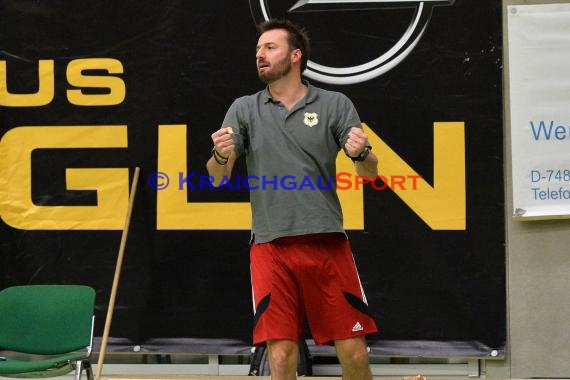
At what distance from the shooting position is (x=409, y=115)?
222 inches

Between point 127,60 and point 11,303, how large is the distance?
1.73 metres

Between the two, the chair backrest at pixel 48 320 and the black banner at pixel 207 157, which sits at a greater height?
the black banner at pixel 207 157

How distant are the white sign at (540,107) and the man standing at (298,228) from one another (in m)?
1.81

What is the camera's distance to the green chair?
5.06m

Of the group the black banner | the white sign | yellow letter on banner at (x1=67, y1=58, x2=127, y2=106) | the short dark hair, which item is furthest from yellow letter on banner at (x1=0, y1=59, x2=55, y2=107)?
the white sign

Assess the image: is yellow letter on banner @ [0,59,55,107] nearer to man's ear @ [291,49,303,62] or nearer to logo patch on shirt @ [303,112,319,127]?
man's ear @ [291,49,303,62]

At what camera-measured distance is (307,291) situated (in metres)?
4.08

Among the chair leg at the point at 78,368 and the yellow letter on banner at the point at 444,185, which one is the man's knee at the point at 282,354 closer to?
the chair leg at the point at 78,368

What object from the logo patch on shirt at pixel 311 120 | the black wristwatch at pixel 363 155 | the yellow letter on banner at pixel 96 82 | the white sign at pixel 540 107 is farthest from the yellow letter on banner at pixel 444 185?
the yellow letter on banner at pixel 96 82

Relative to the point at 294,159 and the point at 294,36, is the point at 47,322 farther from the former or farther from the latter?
the point at 294,36

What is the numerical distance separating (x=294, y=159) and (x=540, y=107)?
7.10ft

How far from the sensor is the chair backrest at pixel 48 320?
5.06 m

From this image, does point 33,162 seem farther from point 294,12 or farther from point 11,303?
point 294,12

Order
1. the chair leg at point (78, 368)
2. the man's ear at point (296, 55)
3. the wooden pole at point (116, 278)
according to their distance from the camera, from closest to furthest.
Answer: the man's ear at point (296, 55) < the chair leg at point (78, 368) < the wooden pole at point (116, 278)
